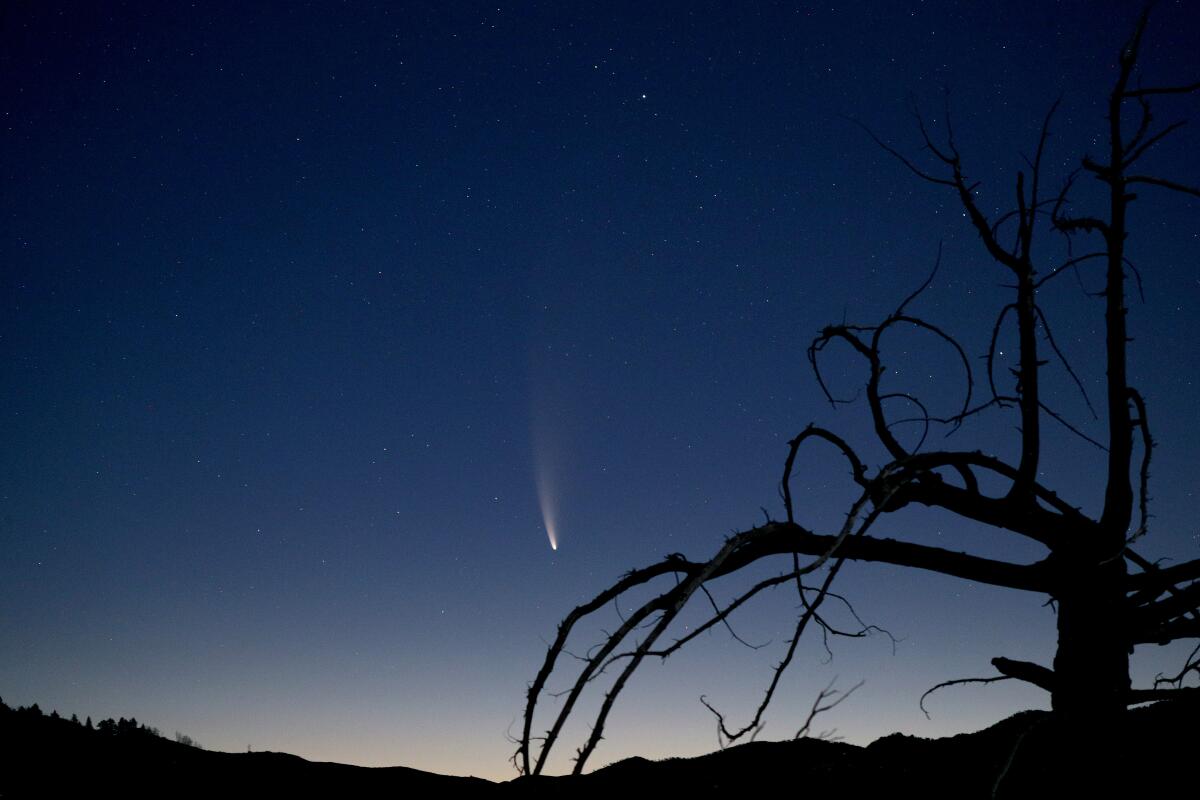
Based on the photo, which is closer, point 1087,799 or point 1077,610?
point 1087,799

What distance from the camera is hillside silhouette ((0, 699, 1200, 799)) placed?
334 cm

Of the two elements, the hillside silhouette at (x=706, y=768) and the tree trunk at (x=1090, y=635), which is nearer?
the hillside silhouette at (x=706, y=768)

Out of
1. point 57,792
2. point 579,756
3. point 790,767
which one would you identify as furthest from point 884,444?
point 57,792

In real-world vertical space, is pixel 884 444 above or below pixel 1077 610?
above

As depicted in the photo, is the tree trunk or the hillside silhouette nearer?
the hillside silhouette

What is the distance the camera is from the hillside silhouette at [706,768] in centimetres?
334

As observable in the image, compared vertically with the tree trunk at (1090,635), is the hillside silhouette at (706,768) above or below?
below

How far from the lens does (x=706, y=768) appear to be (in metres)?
4.25

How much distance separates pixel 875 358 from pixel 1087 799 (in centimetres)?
273

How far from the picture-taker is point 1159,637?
4.00 m

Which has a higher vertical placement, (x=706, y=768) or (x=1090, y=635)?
(x=1090, y=635)

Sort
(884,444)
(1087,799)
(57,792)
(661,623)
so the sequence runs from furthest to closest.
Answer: (884,444)
(57,792)
(1087,799)
(661,623)

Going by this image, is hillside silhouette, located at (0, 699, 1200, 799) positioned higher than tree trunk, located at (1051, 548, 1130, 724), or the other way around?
tree trunk, located at (1051, 548, 1130, 724)

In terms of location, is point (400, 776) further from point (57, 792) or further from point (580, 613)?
point (580, 613)
